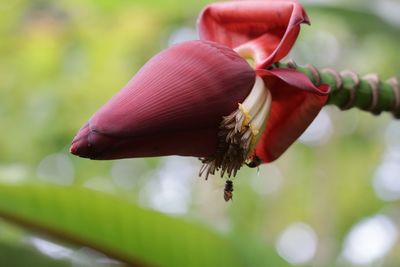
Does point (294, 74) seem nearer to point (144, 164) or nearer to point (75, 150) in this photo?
point (75, 150)

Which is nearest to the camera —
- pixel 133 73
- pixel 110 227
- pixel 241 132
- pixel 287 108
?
pixel 241 132

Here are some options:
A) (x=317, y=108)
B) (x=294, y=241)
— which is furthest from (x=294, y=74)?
(x=294, y=241)

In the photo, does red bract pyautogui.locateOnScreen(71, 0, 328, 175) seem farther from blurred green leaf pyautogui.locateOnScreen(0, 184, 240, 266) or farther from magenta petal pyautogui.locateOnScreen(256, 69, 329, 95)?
blurred green leaf pyautogui.locateOnScreen(0, 184, 240, 266)

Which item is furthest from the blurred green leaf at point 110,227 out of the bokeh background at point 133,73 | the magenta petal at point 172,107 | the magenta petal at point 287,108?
the bokeh background at point 133,73

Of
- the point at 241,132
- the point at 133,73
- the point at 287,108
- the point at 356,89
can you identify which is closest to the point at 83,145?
the point at 241,132

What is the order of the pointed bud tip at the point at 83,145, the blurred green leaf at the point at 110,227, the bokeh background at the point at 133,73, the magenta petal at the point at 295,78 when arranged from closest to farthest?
the pointed bud tip at the point at 83,145 < the magenta petal at the point at 295,78 < the blurred green leaf at the point at 110,227 < the bokeh background at the point at 133,73

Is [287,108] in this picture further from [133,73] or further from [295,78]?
[133,73]

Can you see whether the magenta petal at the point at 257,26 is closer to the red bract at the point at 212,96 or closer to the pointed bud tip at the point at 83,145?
the red bract at the point at 212,96
